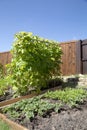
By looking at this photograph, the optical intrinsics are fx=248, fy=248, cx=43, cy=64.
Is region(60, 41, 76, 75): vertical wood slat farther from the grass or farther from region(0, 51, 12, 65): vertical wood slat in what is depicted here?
the grass

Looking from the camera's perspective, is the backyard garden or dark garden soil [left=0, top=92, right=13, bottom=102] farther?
dark garden soil [left=0, top=92, right=13, bottom=102]

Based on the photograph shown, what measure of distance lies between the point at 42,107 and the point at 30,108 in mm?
296

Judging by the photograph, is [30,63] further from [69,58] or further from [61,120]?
[69,58]

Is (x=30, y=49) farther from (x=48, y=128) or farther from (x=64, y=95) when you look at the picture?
(x=48, y=128)

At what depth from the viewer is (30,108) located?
6062 mm

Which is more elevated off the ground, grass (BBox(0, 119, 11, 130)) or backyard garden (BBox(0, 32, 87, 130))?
backyard garden (BBox(0, 32, 87, 130))

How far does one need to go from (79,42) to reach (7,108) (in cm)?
524

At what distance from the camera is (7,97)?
834 cm

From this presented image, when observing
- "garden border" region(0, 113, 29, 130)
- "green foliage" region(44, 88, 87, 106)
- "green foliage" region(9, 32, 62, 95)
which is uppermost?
"green foliage" region(9, 32, 62, 95)

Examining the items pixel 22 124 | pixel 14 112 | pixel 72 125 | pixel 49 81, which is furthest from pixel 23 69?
pixel 72 125

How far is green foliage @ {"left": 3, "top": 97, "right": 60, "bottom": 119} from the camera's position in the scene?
586cm

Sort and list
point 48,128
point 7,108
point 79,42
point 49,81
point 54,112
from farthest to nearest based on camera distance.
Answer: point 79,42 < point 49,81 < point 7,108 < point 54,112 < point 48,128

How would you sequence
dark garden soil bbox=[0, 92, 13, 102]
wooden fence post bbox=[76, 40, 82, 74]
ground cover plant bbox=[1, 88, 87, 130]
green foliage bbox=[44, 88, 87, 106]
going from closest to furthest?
1. ground cover plant bbox=[1, 88, 87, 130]
2. green foliage bbox=[44, 88, 87, 106]
3. dark garden soil bbox=[0, 92, 13, 102]
4. wooden fence post bbox=[76, 40, 82, 74]

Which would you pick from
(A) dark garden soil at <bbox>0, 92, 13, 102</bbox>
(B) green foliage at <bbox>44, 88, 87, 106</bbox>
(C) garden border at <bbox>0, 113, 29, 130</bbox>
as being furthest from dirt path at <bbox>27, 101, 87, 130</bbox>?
(A) dark garden soil at <bbox>0, 92, 13, 102</bbox>
